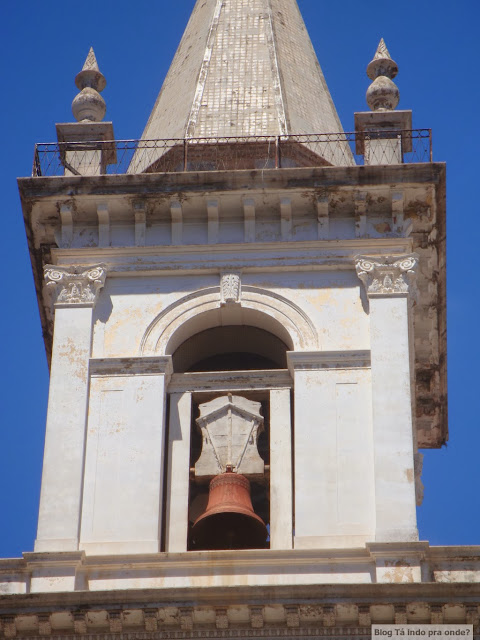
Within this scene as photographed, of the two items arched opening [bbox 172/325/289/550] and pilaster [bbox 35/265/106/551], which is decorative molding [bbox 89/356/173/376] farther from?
arched opening [bbox 172/325/289/550]

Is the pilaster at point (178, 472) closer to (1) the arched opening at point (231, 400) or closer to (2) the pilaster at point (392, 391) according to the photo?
(1) the arched opening at point (231, 400)

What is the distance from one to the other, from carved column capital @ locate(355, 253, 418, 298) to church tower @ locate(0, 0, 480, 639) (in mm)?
34

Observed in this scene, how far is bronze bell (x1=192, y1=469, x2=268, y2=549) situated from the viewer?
2527 centimetres

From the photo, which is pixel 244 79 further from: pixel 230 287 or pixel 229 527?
pixel 229 527

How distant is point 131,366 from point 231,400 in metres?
1.41

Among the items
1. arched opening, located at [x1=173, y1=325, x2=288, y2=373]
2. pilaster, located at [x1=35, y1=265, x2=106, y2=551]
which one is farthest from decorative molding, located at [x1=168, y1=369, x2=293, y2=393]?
pilaster, located at [x1=35, y1=265, x2=106, y2=551]

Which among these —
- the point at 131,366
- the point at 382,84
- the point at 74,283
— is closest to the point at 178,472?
the point at 131,366

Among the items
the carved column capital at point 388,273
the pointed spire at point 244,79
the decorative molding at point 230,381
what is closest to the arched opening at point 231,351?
the decorative molding at point 230,381

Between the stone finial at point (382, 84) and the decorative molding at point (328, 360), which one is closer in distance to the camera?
the decorative molding at point (328, 360)

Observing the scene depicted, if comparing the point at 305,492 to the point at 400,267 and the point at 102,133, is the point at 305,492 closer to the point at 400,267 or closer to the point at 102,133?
the point at 400,267

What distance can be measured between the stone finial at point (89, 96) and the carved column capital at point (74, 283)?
3247mm

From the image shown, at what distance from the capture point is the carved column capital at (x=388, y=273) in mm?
27109

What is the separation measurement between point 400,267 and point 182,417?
3667 millimetres

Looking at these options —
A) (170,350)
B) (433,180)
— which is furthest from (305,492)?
(433,180)
